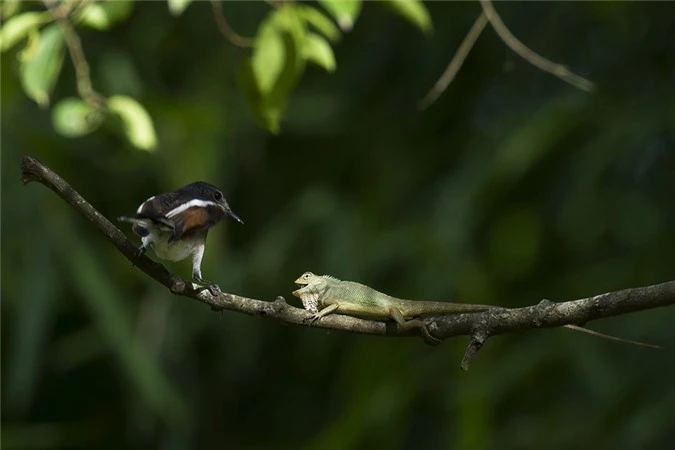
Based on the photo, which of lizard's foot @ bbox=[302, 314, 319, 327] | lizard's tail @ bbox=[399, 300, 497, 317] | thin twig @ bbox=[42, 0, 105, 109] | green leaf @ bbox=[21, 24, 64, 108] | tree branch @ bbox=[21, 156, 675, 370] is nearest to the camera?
tree branch @ bbox=[21, 156, 675, 370]

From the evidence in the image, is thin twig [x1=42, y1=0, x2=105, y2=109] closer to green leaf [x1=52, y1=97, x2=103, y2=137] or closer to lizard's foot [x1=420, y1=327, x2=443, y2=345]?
green leaf [x1=52, y1=97, x2=103, y2=137]

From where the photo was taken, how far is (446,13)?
309 inches

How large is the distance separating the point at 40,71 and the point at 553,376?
3.92 metres

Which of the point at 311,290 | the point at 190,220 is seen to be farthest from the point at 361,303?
the point at 190,220

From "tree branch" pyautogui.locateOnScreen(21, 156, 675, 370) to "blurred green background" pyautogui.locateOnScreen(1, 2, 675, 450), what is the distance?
124 inches

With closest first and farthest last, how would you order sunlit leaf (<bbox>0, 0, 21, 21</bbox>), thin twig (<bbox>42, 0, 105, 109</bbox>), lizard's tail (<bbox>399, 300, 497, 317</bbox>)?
lizard's tail (<bbox>399, 300, 497, 317</bbox>)
thin twig (<bbox>42, 0, 105, 109</bbox>)
sunlit leaf (<bbox>0, 0, 21, 21</bbox>)

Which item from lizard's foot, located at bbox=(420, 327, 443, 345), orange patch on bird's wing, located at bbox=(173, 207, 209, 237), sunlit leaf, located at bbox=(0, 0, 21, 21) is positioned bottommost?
lizard's foot, located at bbox=(420, 327, 443, 345)

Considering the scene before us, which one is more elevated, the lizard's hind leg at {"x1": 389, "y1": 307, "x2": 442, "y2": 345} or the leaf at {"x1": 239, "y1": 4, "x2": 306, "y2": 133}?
the leaf at {"x1": 239, "y1": 4, "x2": 306, "y2": 133}

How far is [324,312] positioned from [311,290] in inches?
11.0

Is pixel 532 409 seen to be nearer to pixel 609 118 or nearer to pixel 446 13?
pixel 609 118

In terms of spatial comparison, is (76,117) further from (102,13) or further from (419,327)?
(419,327)

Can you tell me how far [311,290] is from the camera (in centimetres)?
316

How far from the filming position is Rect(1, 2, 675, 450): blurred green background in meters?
6.79

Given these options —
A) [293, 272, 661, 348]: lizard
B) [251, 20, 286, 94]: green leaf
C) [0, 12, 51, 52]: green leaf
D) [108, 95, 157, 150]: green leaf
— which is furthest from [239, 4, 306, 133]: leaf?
[293, 272, 661, 348]: lizard
